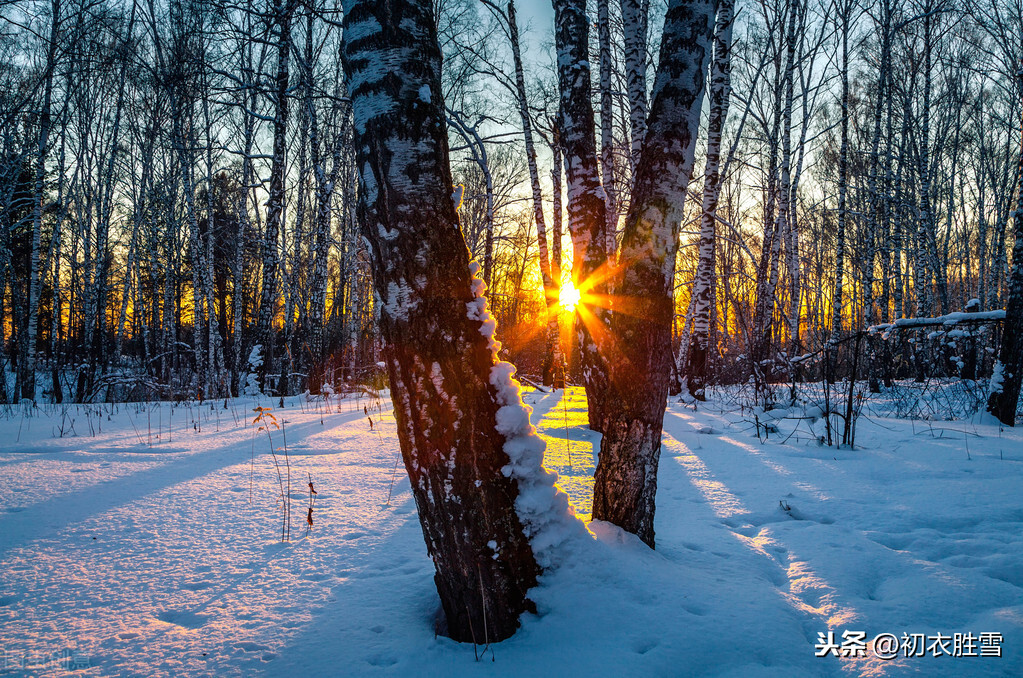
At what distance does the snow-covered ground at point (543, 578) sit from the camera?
54.0 inches

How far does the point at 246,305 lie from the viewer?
2495 cm

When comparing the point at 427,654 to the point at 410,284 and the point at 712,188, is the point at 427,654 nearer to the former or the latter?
the point at 410,284

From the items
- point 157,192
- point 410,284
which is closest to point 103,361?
point 157,192

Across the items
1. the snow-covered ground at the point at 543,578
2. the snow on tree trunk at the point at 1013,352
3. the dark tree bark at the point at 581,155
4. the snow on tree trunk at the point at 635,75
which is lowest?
the snow-covered ground at the point at 543,578

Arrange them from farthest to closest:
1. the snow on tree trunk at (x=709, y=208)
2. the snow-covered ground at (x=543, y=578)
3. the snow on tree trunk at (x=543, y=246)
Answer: the snow on tree trunk at (x=543, y=246) < the snow on tree trunk at (x=709, y=208) < the snow-covered ground at (x=543, y=578)

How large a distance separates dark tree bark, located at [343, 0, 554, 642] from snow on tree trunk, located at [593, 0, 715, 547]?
592 mm

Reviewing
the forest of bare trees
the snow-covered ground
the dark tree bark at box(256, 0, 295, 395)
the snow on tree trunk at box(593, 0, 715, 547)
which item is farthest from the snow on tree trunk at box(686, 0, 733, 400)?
the dark tree bark at box(256, 0, 295, 395)

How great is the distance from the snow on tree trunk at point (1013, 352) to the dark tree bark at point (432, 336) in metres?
6.56

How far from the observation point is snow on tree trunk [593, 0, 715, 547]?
189 cm

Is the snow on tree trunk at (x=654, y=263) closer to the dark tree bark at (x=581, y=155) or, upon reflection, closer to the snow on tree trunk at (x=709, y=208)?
the dark tree bark at (x=581, y=155)

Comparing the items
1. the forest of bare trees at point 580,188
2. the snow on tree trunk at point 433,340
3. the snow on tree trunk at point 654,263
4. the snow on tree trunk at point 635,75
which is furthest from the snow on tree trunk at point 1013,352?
the snow on tree trunk at point 433,340

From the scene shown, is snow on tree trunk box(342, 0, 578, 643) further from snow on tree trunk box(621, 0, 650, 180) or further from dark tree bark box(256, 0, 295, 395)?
dark tree bark box(256, 0, 295, 395)

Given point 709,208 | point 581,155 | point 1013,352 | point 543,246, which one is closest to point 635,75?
point 709,208

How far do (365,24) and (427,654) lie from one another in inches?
80.3
